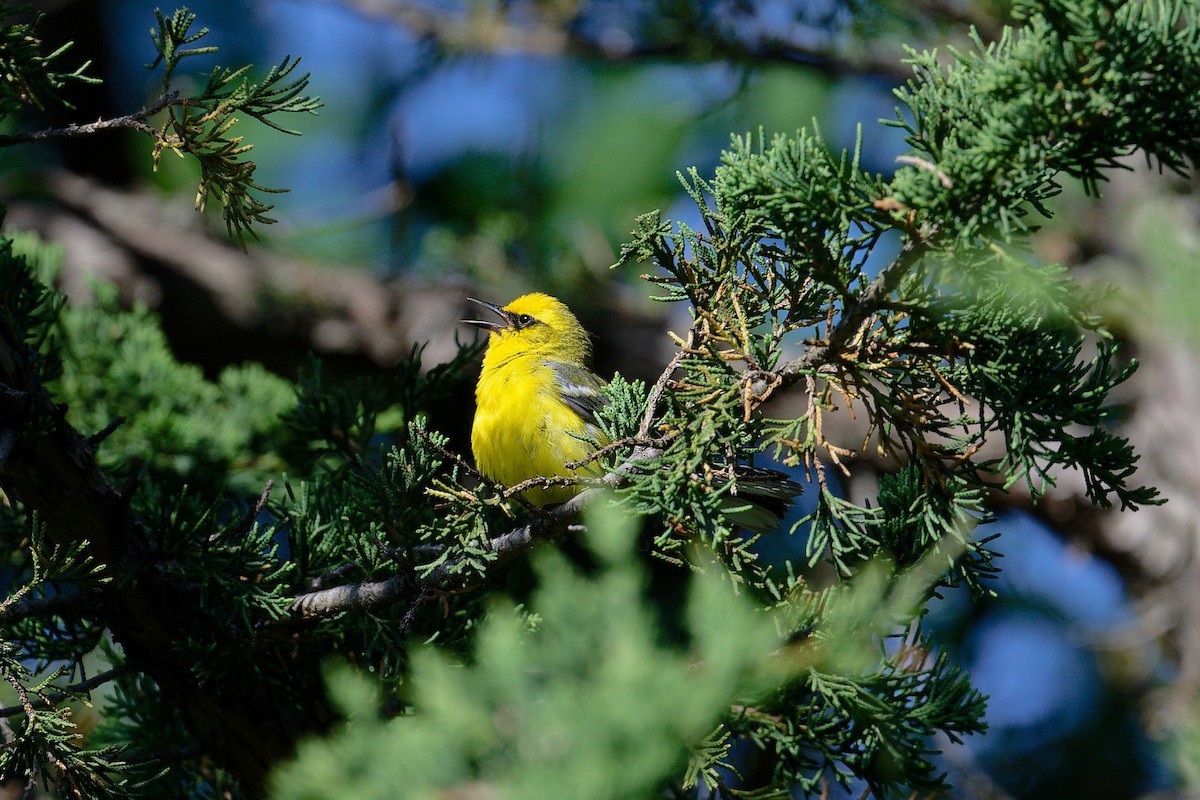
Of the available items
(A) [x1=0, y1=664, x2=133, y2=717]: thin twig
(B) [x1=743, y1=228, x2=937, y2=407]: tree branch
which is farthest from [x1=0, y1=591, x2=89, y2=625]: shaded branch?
(B) [x1=743, y1=228, x2=937, y2=407]: tree branch

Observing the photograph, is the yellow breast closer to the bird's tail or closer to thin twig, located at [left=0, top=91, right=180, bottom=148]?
the bird's tail

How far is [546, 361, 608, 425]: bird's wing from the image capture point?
4.08 m

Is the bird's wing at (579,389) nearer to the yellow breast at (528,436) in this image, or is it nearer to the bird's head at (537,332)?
the yellow breast at (528,436)

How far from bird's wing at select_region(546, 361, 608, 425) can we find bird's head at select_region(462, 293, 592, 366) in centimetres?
24

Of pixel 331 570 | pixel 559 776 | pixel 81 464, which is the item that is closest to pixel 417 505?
pixel 331 570

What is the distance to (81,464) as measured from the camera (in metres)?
2.46

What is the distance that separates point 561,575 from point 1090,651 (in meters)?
6.23

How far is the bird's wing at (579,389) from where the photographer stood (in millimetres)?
4078

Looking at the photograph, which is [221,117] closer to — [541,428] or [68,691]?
[68,691]

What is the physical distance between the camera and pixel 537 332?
4965mm

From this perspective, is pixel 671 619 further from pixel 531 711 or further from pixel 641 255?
pixel 531 711

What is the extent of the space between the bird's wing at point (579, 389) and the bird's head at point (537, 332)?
244 mm

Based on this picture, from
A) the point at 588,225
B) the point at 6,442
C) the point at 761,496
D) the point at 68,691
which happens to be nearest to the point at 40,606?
the point at 68,691

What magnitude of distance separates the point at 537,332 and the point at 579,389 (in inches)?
33.1
